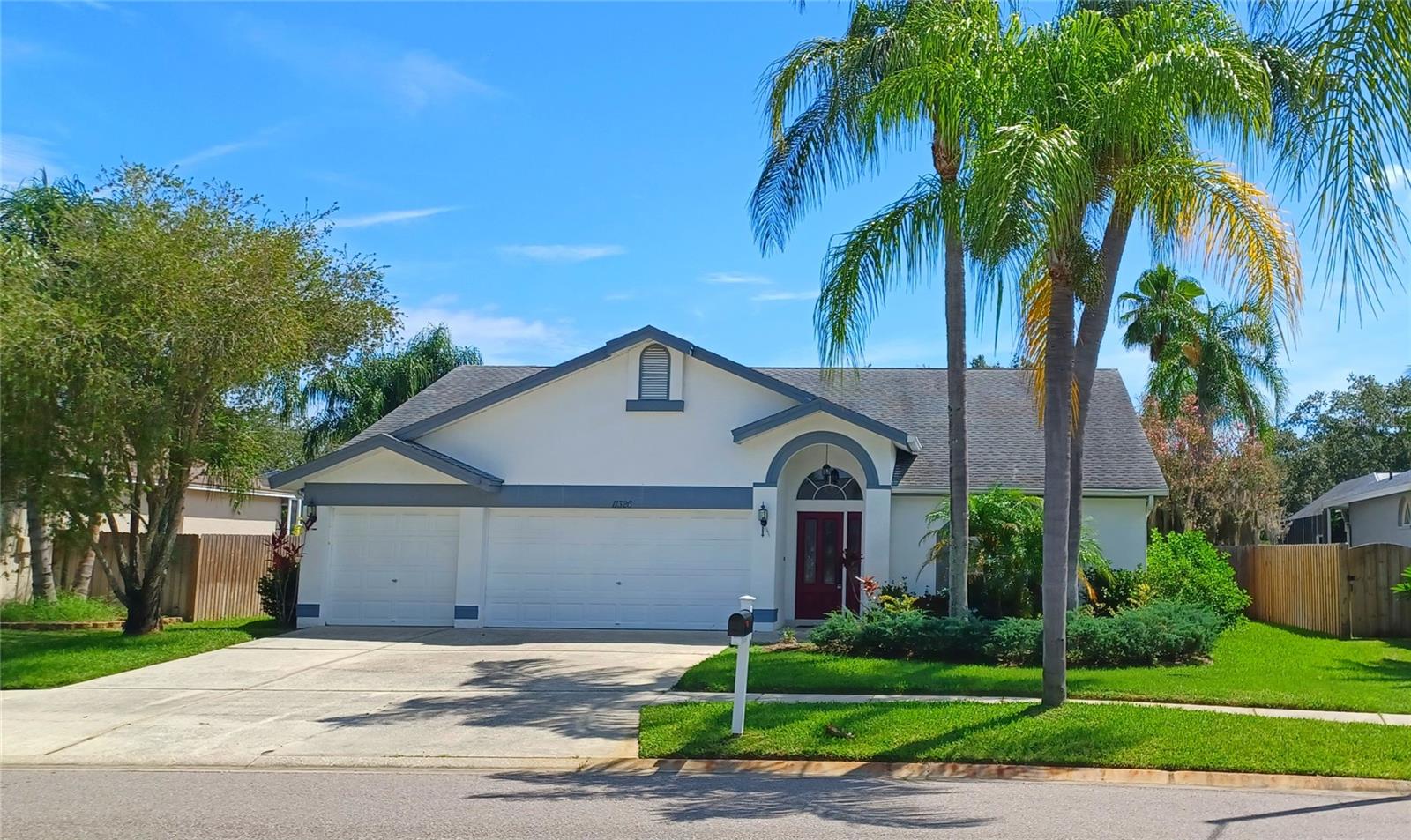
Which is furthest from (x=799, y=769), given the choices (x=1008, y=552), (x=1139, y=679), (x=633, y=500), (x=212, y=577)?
(x=212, y=577)

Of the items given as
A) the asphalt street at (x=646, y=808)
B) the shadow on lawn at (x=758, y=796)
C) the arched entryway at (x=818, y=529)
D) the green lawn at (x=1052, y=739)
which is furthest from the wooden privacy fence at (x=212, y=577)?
the shadow on lawn at (x=758, y=796)

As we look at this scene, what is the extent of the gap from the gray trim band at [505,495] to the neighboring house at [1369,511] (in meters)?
16.6

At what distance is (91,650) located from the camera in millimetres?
17516

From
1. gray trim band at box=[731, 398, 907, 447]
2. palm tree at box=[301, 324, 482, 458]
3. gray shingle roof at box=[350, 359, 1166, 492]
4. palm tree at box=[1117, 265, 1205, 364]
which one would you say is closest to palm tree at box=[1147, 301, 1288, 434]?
palm tree at box=[1117, 265, 1205, 364]

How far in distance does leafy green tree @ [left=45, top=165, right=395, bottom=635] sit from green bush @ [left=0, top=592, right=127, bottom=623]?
2.72 m

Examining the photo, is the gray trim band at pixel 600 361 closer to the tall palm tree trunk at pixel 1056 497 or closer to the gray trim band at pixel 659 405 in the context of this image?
the gray trim band at pixel 659 405

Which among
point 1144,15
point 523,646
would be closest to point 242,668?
point 523,646

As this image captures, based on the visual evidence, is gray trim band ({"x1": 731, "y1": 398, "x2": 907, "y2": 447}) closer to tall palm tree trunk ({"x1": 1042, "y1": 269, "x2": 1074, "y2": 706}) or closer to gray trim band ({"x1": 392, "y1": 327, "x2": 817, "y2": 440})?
gray trim band ({"x1": 392, "y1": 327, "x2": 817, "y2": 440})

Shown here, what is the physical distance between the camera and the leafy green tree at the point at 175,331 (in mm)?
17375

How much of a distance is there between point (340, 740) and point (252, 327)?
883 centimetres

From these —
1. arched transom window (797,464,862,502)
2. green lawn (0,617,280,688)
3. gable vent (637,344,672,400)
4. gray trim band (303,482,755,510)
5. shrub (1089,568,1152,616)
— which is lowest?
green lawn (0,617,280,688)

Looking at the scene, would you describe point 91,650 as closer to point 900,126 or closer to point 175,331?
point 175,331

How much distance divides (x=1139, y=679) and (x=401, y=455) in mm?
13131

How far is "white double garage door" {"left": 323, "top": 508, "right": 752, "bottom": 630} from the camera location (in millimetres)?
21047
